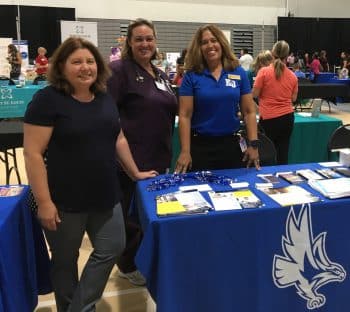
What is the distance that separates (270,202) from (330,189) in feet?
0.98

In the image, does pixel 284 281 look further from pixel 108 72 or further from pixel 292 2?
pixel 292 2

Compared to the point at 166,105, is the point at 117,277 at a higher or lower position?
lower

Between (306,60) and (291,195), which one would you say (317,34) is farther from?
(291,195)

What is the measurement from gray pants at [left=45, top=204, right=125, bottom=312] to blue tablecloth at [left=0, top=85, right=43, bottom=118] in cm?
502

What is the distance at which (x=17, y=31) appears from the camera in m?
12.0

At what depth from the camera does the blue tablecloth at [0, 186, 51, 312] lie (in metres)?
1.54

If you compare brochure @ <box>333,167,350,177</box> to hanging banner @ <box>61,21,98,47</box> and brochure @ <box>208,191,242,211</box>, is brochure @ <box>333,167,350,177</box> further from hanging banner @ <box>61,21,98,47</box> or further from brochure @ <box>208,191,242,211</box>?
hanging banner @ <box>61,21,98,47</box>

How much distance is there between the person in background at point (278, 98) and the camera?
364 centimetres

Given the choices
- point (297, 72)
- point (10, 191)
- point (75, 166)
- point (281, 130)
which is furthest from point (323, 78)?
point (75, 166)

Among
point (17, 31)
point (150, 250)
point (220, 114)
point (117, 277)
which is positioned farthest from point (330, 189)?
point (17, 31)

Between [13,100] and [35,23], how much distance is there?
21.9 ft

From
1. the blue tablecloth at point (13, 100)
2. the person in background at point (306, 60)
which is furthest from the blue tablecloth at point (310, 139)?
the person in background at point (306, 60)

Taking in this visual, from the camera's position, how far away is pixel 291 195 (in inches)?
68.9

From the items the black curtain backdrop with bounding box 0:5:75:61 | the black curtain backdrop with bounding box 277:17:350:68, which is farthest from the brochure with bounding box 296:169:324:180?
the black curtain backdrop with bounding box 277:17:350:68
